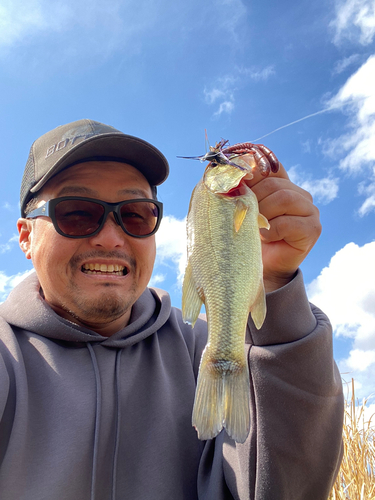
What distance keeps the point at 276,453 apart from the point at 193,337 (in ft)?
4.17

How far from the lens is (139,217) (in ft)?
10.00

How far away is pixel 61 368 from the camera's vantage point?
8.61 feet

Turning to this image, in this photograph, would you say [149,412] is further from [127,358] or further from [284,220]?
[284,220]

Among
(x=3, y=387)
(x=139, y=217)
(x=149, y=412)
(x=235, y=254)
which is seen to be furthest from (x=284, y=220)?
(x=3, y=387)

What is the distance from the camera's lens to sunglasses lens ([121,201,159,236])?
2984mm

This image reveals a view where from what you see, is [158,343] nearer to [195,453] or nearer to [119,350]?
[119,350]

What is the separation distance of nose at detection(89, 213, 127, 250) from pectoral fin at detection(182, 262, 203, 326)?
3.84 ft

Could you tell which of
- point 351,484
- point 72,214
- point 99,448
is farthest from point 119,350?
point 351,484

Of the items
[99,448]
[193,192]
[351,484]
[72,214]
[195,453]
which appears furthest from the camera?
[351,484]

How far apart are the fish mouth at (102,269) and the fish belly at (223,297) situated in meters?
1.13

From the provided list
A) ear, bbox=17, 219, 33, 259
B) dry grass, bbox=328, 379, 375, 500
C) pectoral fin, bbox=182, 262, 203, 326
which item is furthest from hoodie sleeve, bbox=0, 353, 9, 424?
dry grass, bbox=328, 379, 375, 500

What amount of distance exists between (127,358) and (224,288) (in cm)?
138

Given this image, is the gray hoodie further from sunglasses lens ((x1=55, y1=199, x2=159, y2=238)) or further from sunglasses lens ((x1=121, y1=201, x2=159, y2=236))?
sunglasses lens ((x1=121, y1=201, x2=159, y2=236))

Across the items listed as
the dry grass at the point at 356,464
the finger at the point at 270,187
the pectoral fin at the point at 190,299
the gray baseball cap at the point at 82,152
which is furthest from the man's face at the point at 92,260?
the dry grass at the point at 356,464
